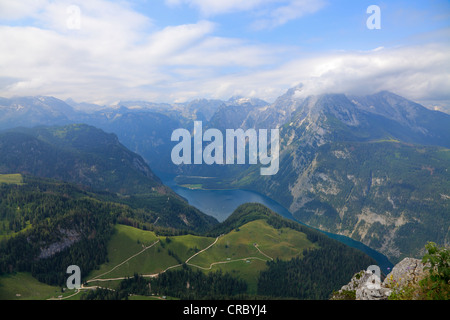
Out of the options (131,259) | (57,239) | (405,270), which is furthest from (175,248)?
(405,270)

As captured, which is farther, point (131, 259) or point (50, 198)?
point (50, 198)

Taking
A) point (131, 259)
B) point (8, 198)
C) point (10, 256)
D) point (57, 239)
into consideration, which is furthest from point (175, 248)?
point (8, 198)

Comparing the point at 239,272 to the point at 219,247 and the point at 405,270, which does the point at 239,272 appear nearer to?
the point at 219,247

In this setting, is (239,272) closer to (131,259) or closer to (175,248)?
(175,248)

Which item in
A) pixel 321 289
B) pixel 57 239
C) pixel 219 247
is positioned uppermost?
pixel 57 239
